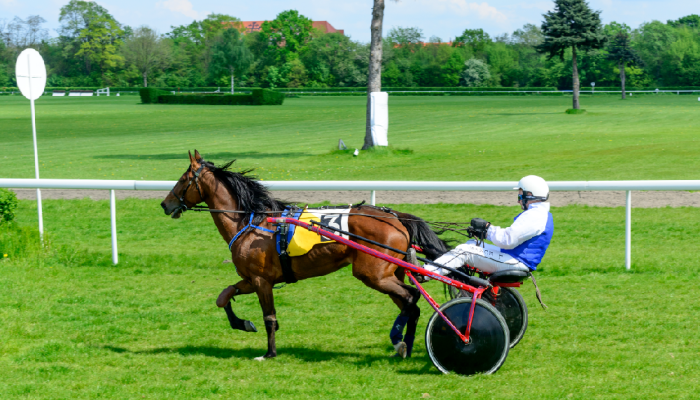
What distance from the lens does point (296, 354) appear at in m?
5.25

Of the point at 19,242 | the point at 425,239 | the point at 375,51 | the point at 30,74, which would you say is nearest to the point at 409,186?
the point at 425,239

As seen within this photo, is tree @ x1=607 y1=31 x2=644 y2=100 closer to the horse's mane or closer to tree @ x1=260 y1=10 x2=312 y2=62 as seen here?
the horse's mane

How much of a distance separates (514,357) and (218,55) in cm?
7631

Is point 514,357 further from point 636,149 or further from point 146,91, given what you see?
point 146,91

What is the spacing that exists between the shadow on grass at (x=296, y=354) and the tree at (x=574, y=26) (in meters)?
34.4

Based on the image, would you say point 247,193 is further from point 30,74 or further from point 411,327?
point 30,74

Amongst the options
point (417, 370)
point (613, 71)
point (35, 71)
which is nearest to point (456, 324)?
point (417, 370)

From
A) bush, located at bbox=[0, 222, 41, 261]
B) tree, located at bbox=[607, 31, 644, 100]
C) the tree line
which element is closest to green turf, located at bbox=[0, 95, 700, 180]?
bush, located at bbox=[0, 222, 41, 261]

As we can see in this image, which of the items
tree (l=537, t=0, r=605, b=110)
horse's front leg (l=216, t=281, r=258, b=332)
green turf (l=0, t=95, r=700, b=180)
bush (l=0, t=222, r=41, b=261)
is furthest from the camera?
tree (l=537, t=0, r=605, b=110)

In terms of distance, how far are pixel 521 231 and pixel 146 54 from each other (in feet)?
292

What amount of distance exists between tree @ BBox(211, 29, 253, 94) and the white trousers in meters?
74.6

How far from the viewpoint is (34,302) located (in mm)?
6555

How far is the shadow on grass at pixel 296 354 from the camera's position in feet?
16.5

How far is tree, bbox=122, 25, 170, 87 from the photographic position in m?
87.8
